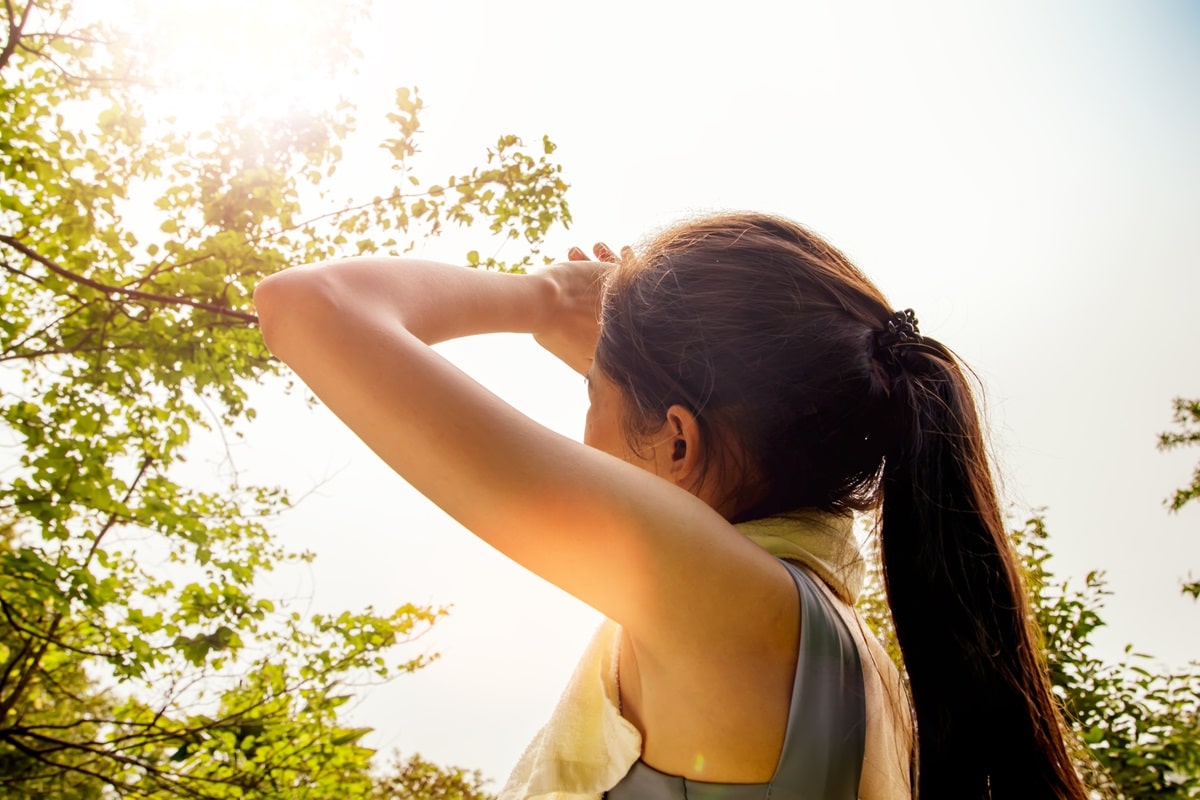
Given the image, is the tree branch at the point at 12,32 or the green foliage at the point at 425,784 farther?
the green foliage at the point at 425,784

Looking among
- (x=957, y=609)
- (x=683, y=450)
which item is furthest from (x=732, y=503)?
(x=957, y=609)

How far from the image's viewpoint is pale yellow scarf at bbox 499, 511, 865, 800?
112 cm

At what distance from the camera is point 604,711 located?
1163 millimetres

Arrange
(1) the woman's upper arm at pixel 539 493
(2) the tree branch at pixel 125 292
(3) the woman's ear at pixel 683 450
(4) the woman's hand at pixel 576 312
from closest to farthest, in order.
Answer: (1) the woman's upper arm at pixel 539 493 < (3) the woman's ear at pixel 683 450 < (4) the woman's hand at pixel 576 312 < (2) the tree branch at pixel 125 292

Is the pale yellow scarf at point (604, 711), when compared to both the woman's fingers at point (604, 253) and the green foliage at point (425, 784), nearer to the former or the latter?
the woman's fingers at point (604, 253)

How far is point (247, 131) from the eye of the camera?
432cm

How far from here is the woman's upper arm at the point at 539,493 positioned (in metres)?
0.82

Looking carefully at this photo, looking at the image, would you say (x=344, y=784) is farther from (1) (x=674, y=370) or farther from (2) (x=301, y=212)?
(1) (x=674, y=370)

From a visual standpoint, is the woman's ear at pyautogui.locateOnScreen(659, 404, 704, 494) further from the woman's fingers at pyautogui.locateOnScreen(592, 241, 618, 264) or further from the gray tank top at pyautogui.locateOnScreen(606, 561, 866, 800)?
the woman's fingers at pyautogui.locateOnScreen(592, 241, 618, 264)

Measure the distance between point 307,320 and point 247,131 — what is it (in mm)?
3994

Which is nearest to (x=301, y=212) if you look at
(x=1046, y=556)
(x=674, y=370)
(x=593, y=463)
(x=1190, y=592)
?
(x=674, y=370)

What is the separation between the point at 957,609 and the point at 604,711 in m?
0.56

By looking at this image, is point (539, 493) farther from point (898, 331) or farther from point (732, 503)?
point (898, 331)

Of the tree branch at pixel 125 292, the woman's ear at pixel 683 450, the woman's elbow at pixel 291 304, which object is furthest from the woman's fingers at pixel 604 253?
the tree branch at pixel 125 292
